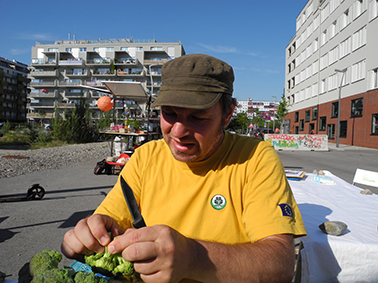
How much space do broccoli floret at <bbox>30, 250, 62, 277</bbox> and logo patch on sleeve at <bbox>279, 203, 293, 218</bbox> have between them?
1.01 metres

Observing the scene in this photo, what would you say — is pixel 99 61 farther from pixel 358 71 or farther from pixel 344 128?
pixel 358 71

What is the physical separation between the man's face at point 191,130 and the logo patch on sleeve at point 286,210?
442 millimetres

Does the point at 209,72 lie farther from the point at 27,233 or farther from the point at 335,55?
the point at 335,55

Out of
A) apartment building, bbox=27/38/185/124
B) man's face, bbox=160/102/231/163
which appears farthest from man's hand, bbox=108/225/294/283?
apartment building, bbox=27/38/185/124

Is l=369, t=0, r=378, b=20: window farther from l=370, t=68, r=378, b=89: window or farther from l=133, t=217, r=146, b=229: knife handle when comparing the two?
l=133, t=217, r=146, b=229: knife handle

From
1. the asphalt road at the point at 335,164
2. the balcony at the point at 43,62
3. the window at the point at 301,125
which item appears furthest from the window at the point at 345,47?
the balcony at the point at 43,62

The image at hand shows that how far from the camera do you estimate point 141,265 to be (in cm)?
87

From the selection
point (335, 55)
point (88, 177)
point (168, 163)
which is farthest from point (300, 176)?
point (335, 55)

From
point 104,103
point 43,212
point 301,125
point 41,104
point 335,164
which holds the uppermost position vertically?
point 41,104

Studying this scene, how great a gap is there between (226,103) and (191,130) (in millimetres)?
241

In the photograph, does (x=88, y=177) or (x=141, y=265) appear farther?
(x=88, y=177)

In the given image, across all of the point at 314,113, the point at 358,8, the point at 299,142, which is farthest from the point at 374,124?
the point at 314,113

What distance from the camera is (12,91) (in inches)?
3479

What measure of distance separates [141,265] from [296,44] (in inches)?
2029
